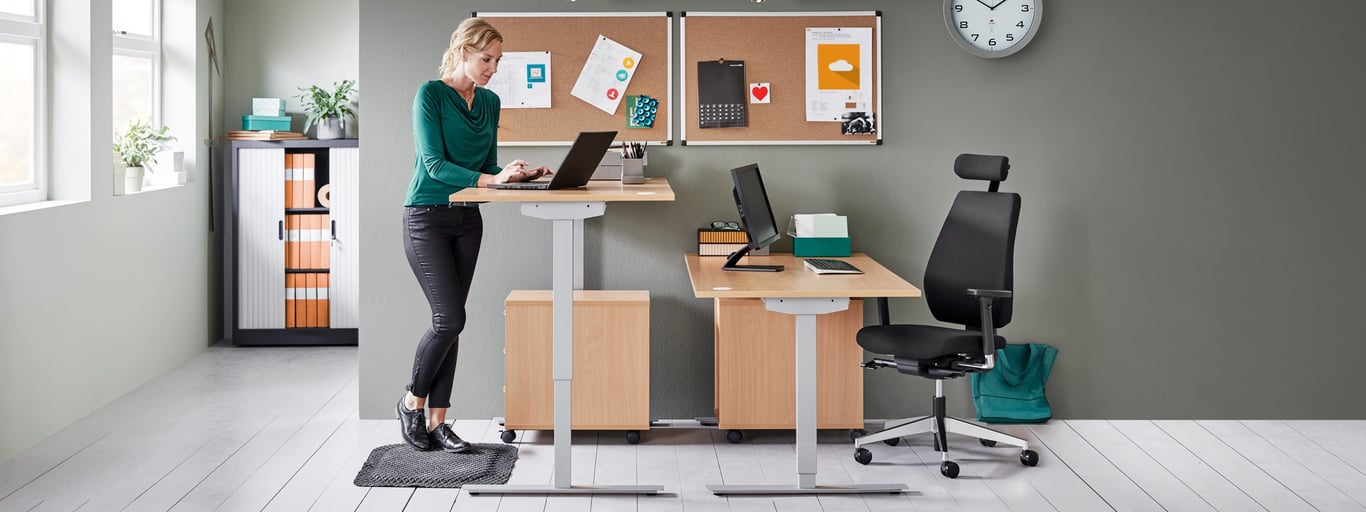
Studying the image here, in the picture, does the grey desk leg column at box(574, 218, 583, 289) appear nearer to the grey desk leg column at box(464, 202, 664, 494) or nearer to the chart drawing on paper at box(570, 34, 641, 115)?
the chart drawing on paper at box(570, 34, 641, 115)

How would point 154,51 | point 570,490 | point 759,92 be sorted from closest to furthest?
1. point 570,490
2. point 759,92
3. point 154,51

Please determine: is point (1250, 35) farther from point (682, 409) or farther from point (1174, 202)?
point (682, 409)

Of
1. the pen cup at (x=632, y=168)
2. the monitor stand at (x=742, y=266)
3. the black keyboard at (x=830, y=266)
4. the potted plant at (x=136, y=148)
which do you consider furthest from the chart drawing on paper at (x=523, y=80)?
the potted plant at (x=136, y=148)

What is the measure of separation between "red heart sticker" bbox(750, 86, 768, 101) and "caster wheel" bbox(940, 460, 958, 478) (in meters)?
1.70

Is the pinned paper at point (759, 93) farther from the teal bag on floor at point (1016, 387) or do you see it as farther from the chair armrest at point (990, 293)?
the teal bag on floor at point (1016, 387)

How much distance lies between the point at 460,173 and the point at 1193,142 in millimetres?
3109

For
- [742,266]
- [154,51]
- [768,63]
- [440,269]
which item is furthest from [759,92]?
[154,51]

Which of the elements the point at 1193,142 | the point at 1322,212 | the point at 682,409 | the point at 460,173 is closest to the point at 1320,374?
the point at 1322,212

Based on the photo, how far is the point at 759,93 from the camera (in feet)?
16.0

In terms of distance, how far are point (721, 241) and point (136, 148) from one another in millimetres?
3198

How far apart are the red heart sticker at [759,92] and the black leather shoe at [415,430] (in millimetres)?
1885

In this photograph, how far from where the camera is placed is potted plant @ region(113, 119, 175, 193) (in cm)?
576

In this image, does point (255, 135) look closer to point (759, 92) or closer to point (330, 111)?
point (330, 111)

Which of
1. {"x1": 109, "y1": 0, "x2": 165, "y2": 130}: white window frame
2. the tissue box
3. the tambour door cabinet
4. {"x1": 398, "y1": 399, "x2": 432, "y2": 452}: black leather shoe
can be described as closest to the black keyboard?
{"x1": 398, "y1": 399, "x2": 432, "y2": 452}: black leather shoe
